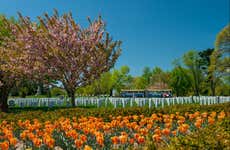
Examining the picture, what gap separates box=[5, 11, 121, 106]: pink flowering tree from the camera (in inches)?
725

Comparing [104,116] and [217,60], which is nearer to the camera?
[104,116]

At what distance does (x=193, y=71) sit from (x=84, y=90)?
2180cm

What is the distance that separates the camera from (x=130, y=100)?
23.5 meters

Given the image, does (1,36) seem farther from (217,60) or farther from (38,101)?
(217,60)

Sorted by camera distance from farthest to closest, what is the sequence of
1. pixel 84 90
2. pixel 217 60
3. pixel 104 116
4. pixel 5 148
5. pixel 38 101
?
pixel 84 90 < pixel 217 60 < pixel 38 101 < pixel 104 116 < pixel 5 148

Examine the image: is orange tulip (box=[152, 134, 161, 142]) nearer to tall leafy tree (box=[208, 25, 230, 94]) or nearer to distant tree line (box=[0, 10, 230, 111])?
distant tree line (box=[0, 10, 230, 111])

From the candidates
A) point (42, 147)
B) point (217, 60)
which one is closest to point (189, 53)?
point (217, 60)

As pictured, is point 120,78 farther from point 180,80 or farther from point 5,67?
point 5,67

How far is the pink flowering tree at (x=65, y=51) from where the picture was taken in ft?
60.4

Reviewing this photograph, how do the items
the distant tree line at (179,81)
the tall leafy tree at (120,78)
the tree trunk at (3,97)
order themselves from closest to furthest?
the tree trunk at (3,97) < the distant tree line at (179,81) < the tall leafy tree at (120,78)

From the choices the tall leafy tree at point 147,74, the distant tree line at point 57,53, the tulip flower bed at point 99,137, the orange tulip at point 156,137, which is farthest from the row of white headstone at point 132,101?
the tall leafy tree at point 147,74

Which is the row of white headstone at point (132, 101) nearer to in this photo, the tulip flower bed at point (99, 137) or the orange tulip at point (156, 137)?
the tulip flower bed at point (99, 137)

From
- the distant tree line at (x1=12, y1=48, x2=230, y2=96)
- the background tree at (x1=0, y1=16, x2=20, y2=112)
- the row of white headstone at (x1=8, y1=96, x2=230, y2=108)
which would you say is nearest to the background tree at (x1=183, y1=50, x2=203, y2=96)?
the distant tree line at (x1=12, y1=48, x2=230, y2=96)

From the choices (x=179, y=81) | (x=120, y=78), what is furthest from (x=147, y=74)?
(x=179, y=81)
